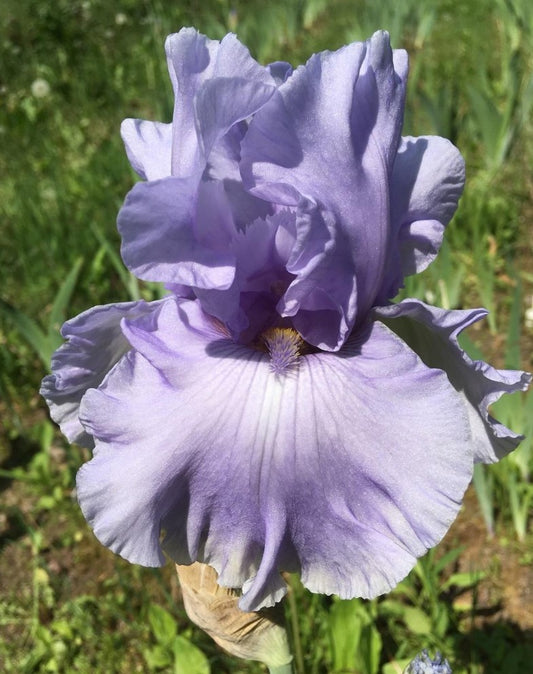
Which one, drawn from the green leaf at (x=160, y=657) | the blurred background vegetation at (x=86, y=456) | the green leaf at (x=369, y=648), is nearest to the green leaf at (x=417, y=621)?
the blurred background vegetation at (x=86, y=456)

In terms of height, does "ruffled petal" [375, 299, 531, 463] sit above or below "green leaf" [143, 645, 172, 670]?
above

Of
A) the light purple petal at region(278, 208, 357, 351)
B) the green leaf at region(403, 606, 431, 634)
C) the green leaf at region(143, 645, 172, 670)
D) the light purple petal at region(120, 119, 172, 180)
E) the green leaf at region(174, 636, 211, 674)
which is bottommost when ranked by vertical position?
the green leaf at region(143, 645, 172, 670)

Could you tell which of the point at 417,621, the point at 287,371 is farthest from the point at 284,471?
the point at 417,621

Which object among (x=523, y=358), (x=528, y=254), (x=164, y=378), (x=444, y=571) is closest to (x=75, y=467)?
(x=444, y=571)

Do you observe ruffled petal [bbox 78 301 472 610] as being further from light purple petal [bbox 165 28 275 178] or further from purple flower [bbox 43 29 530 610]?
light purple petal [bbox 165 28 275 178]

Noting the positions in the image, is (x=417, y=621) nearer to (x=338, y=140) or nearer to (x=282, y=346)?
(x=282, y=346)

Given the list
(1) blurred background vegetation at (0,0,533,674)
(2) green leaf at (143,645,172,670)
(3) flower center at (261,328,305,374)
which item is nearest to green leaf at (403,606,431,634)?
(1) blurred background vegetation at (0,0,533,674)

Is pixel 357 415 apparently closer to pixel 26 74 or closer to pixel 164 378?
pixel 164 378
